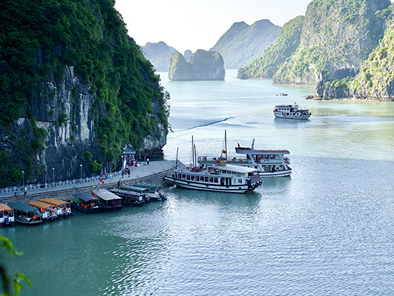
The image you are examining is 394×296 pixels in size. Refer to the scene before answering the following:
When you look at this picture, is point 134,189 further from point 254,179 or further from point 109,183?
point 254,179

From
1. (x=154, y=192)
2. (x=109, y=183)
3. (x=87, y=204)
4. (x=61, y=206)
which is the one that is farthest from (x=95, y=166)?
(x=61, y=206)

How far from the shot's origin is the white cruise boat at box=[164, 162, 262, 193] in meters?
63.3

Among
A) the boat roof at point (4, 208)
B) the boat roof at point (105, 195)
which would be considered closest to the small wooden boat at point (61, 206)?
the boat roof at point (105, 195)

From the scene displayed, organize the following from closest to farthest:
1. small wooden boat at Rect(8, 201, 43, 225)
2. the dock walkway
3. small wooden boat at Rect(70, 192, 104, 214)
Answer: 1. small wooden boat at Rect(8, 201, 43, 225)
2. small wooden boat at Rect(70, 192, 104, 214)
3. the dock walkway

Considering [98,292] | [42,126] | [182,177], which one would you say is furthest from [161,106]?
[98,292]

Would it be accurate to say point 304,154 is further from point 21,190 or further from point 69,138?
point 21,190

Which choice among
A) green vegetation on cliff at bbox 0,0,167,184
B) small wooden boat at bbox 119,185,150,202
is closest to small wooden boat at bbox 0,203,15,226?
green vegetation on cliff at bbox 0,0,167,184

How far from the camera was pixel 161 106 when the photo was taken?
8788 cm

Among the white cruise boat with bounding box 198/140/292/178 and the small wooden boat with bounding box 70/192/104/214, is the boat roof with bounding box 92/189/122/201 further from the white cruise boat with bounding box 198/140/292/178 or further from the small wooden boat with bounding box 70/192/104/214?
the white cruise boat with bounding box 198/140/292/178

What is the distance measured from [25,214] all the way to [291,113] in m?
114

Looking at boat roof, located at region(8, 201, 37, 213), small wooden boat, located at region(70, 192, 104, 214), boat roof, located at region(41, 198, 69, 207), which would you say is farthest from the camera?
small wooden boat, located at region(70, 192, 104, 214)

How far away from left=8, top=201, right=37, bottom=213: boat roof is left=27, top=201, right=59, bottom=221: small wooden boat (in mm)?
842

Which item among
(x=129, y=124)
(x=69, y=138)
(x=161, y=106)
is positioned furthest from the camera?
(x=161, y=106)

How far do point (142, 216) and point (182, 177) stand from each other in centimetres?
1416
